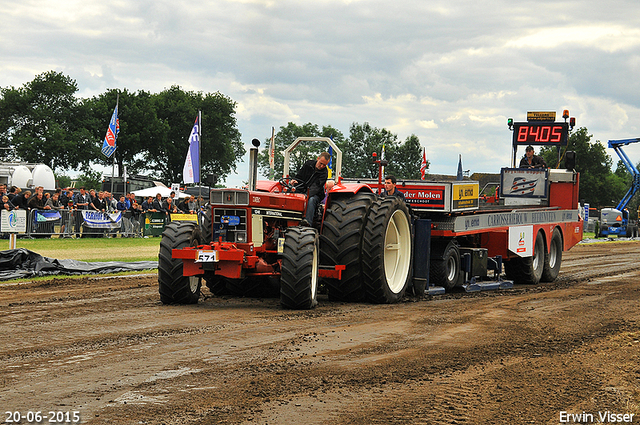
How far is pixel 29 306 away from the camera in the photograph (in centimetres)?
953

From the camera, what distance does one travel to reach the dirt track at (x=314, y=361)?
16.0 feet

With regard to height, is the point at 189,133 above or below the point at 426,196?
above

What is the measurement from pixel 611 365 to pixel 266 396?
3.37 m

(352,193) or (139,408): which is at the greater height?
(352,193)

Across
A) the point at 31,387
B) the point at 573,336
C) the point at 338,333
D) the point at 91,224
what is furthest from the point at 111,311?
the point at 91,224

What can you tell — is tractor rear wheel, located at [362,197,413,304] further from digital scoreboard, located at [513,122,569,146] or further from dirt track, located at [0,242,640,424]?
digital scoreboard, located at [513,122,569,146]

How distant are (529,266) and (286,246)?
7.69 m

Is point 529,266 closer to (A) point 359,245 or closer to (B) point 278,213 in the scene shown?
(A) point 359,245

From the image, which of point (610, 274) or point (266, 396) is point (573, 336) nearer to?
point (266, 396)

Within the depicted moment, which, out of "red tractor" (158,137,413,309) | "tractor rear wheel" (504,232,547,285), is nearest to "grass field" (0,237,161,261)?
"red tractor" (158,137,413,309)

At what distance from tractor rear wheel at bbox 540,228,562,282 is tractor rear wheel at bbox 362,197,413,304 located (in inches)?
219

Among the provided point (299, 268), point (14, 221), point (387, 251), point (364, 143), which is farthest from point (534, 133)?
point (364, 143)

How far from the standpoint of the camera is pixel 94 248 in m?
19.8

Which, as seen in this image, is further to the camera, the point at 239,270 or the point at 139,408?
the point at 239,270
